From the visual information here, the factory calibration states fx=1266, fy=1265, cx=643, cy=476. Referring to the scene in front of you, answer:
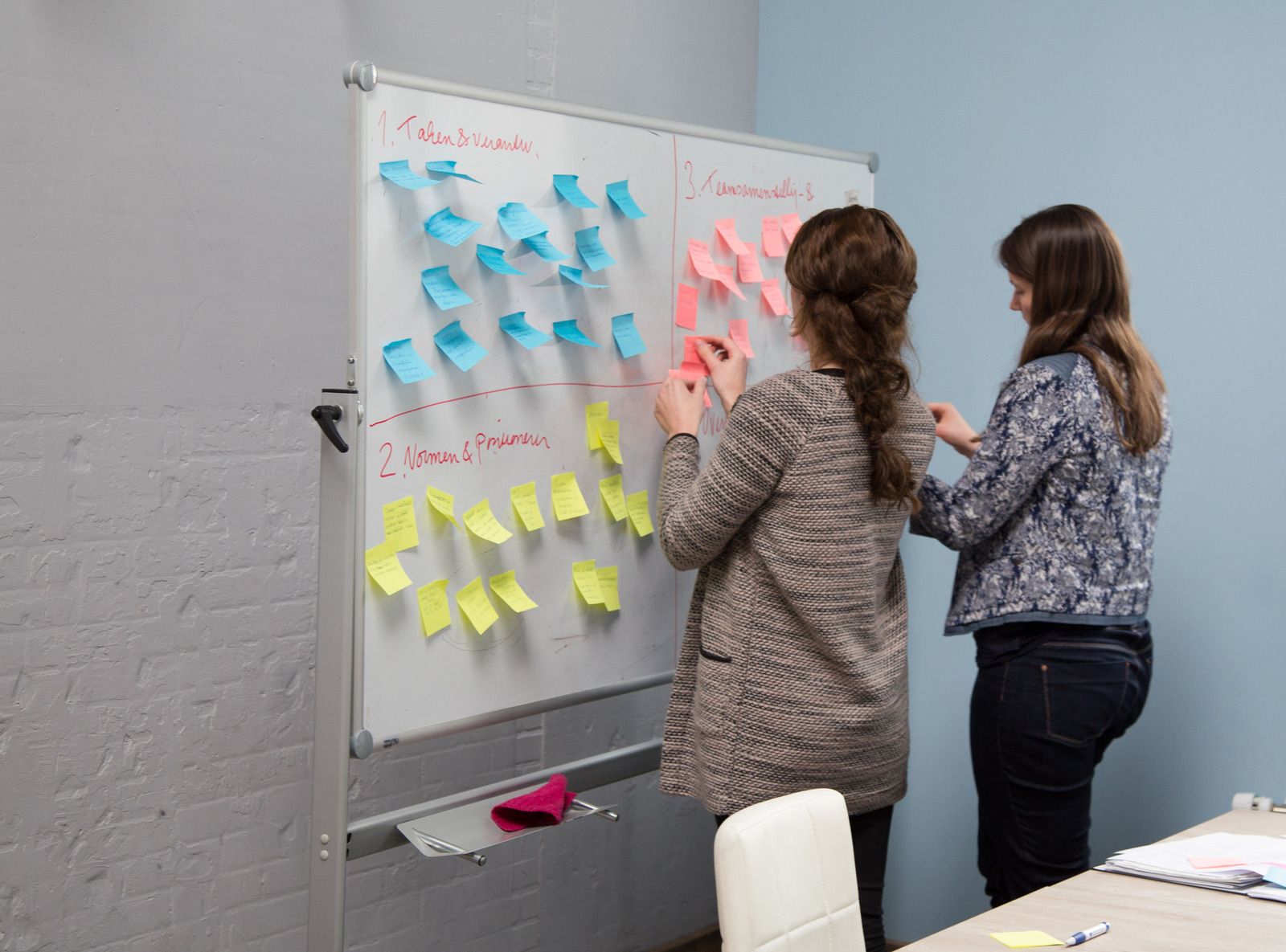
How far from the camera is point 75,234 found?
77.9 inches

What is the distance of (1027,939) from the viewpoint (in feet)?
4.43

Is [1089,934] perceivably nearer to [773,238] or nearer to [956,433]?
[956,433]

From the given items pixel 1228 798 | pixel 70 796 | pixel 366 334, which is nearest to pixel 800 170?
pixel 366 334

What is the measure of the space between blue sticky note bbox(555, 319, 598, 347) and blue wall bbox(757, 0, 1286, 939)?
1194 millimetres

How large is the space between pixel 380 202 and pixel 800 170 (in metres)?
0.96

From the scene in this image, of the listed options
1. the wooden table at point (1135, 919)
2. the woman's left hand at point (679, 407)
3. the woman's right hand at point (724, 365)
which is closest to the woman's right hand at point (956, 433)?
the woman's right hand at point (724, 365)

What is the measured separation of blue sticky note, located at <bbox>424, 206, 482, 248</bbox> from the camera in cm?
182

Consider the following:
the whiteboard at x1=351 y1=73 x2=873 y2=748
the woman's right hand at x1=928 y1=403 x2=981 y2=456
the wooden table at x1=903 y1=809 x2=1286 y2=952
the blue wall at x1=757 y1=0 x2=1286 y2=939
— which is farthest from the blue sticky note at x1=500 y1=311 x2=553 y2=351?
the blue wall at x1=757 y1=0 x2=1286 y2=939

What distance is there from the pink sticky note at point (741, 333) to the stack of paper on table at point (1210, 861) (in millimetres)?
1087

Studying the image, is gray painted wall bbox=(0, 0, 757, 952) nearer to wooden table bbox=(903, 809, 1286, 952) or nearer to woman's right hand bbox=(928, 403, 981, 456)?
woman's right hand bbox=(928, 403, 981, 456)

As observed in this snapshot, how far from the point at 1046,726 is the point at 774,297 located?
2.98ft

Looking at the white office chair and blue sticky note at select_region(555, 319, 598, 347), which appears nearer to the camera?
the white office chair

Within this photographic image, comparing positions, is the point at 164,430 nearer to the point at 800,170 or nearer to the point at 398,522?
the point at 398,522

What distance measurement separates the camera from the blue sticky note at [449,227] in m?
1.82
